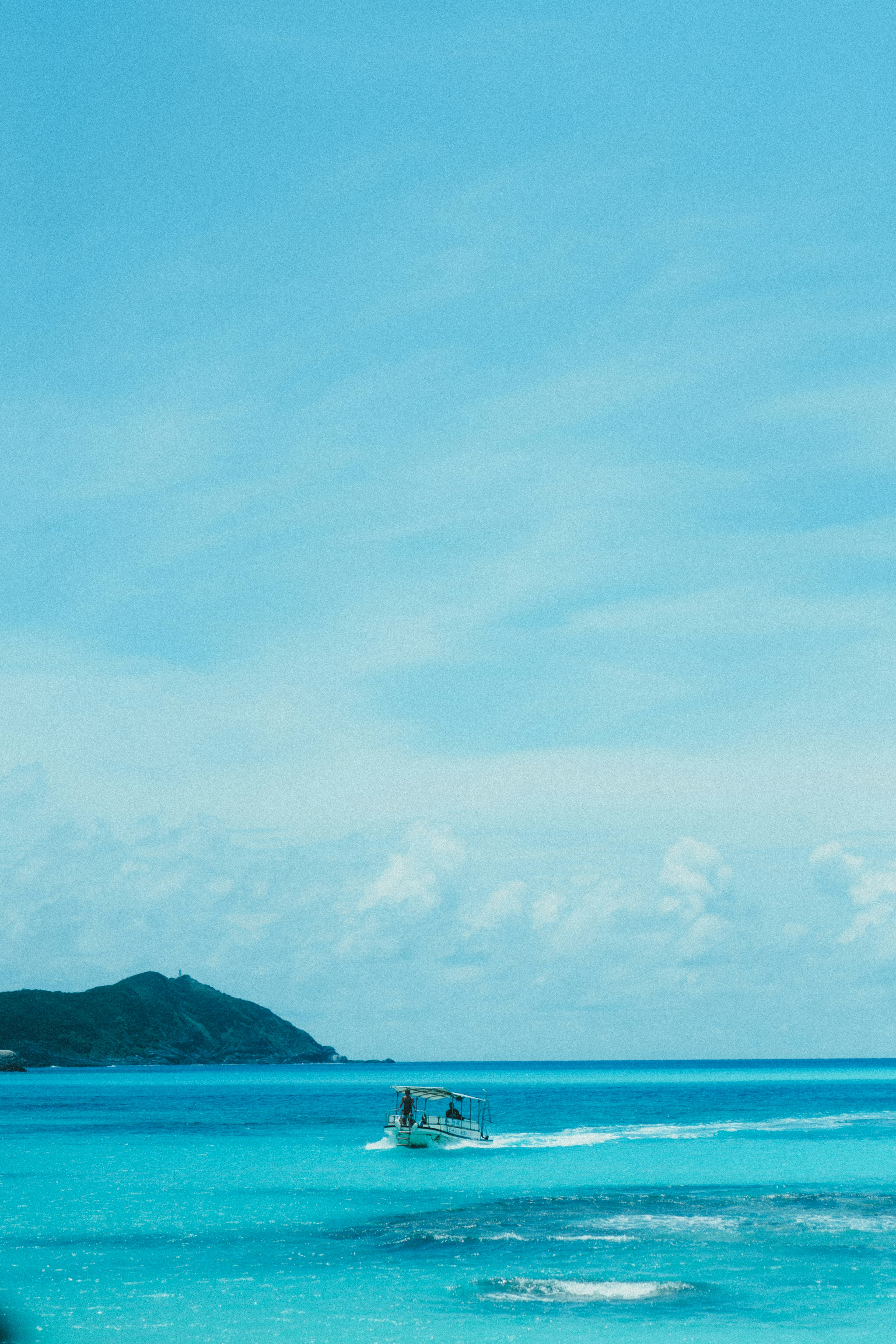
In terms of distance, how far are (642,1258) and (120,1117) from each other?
243 ft

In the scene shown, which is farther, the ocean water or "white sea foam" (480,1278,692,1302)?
"white sea foam" (480,1278,692,1302)

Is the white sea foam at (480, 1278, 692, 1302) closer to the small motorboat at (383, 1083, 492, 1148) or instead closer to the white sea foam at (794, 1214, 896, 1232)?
the white sea foam at (794, 1214, 896, 1232)

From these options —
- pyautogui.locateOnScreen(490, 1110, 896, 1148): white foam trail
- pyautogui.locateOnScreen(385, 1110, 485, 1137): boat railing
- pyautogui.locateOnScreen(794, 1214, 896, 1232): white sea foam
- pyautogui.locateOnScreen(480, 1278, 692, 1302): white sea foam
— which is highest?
pyautogui.locateOnScreen(794, 1214, 896, 1232): white sea foam

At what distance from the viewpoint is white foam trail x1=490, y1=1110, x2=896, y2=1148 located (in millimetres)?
70125

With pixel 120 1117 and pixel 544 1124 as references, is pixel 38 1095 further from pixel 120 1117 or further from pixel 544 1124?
pixel 544 1124

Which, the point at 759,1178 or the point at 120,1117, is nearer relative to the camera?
the point at 759,1178

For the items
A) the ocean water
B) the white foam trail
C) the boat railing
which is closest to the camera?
the ocean water

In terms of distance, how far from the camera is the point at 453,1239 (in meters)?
35.6

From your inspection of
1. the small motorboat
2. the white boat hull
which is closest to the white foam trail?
the small motorboat

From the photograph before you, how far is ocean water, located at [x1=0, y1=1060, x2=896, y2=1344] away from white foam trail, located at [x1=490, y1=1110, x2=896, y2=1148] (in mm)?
692

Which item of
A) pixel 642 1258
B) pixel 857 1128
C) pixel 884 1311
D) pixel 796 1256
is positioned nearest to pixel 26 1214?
pixel 642 1258

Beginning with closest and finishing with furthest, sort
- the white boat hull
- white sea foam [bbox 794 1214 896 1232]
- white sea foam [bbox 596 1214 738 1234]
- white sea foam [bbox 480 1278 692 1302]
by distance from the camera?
white sea foam [bbox 480 1278 692 1302]
white sea foam [bbox 794 1214 896 1232]
white sea foam [bbox 596 1214 738 1234]
the white boat hull

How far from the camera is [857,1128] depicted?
77.8m

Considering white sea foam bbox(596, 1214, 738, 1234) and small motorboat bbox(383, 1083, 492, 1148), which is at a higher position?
white sea foam bbox(596, 1214, 738, 1234)
